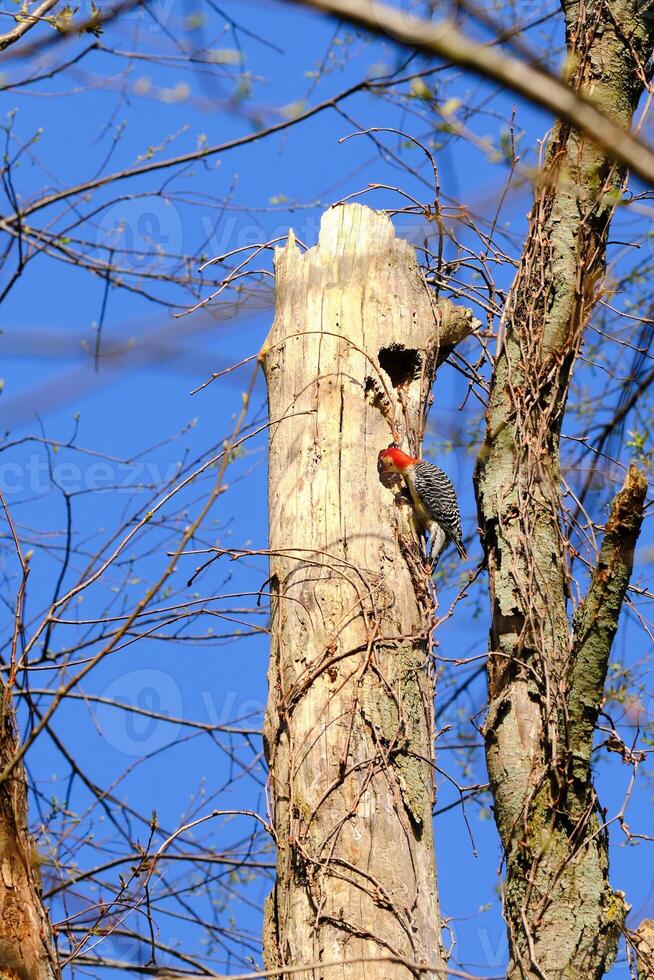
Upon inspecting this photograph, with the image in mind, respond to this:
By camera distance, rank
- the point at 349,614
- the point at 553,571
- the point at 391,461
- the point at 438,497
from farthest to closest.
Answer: the point at 438,497 < the point at 553,571 < the point at 391,461 < the point at 349,614

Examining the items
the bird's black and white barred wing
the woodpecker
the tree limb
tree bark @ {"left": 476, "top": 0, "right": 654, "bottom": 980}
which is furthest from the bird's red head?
the tree limb

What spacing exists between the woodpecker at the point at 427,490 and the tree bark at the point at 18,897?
1487 mm

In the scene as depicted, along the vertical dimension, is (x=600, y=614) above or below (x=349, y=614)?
below

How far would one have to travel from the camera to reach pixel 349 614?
11.2 ft

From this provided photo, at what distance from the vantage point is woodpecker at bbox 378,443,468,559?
3.67 m

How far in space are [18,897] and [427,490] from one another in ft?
6.56

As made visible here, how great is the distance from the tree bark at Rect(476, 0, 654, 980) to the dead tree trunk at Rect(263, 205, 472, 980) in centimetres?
31

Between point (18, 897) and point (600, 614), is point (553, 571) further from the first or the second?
point (18, 897)

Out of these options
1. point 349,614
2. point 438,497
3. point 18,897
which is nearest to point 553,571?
point 438,497

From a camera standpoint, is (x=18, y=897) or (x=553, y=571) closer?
(x=18, y=897)

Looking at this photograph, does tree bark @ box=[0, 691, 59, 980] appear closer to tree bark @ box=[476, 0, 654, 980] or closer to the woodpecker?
tree bark @ box=[476, 0, 654, 980]

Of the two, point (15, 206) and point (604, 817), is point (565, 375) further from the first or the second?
point (15, 206)

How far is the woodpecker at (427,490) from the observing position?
3.67 m

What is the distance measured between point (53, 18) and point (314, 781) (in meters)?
2.86
